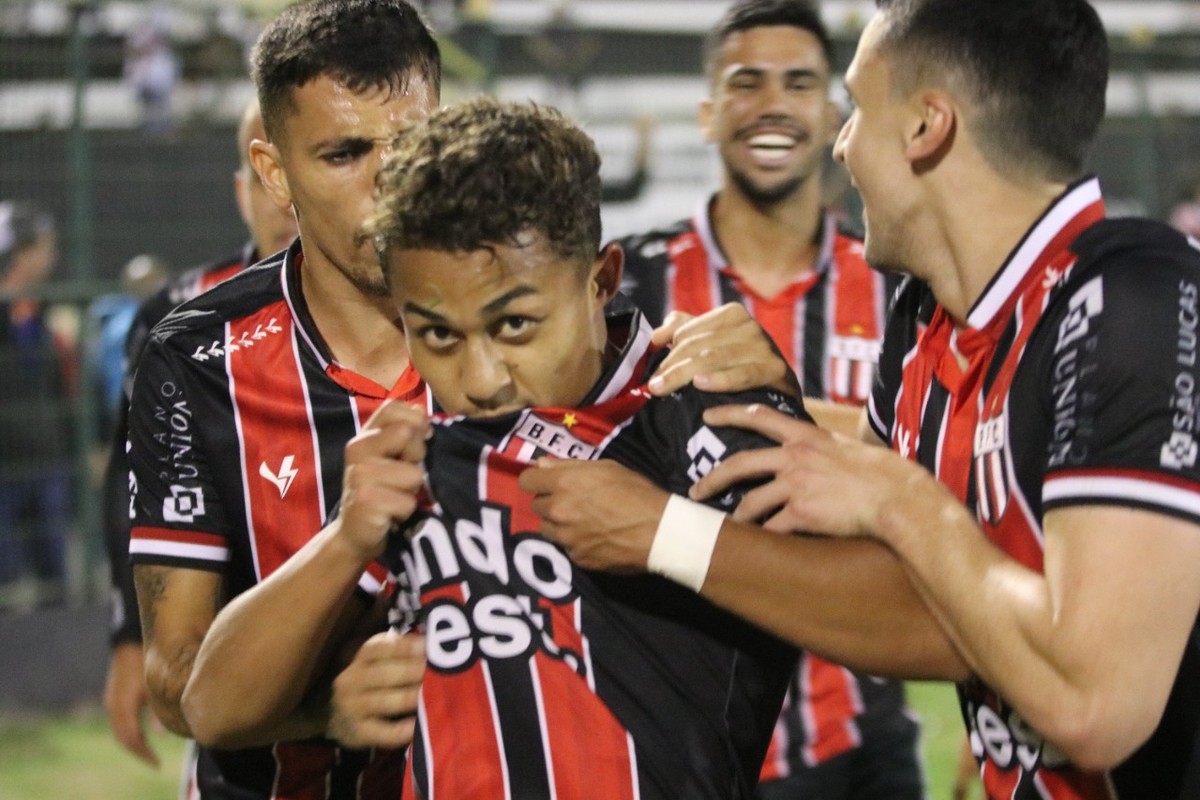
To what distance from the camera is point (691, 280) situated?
15.6ft

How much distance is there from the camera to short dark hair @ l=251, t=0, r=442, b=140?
2775 mm

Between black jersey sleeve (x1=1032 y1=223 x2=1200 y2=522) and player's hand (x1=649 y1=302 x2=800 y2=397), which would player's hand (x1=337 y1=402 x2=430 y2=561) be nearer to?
player's hand (x1=649 y1=302 x2=800 y2=397)

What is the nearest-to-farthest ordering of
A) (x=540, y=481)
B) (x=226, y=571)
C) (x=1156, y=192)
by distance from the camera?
(x=540, y=481)
(x=226, y=571)
(x=1156, y=192)

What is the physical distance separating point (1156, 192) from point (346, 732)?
31.7 ft

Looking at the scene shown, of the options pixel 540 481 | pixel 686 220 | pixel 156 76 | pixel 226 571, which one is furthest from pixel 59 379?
pixel 540 481

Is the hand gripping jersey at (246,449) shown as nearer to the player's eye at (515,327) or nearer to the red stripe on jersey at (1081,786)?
the player's eye at (515,327)

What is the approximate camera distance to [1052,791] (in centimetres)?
239

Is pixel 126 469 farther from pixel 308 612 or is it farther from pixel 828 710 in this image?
pixel 308 612

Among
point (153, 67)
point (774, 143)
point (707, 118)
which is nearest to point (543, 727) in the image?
point (774, 143)

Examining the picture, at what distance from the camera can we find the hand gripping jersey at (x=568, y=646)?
2.20 metres

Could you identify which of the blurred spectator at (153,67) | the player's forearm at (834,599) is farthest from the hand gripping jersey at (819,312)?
the blurred spectator at (153,67)

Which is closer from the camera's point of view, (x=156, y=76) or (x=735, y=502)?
(x=735, y=502)

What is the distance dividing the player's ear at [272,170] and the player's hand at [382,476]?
83 centimetres

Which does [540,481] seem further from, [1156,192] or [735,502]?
[1156,192]
